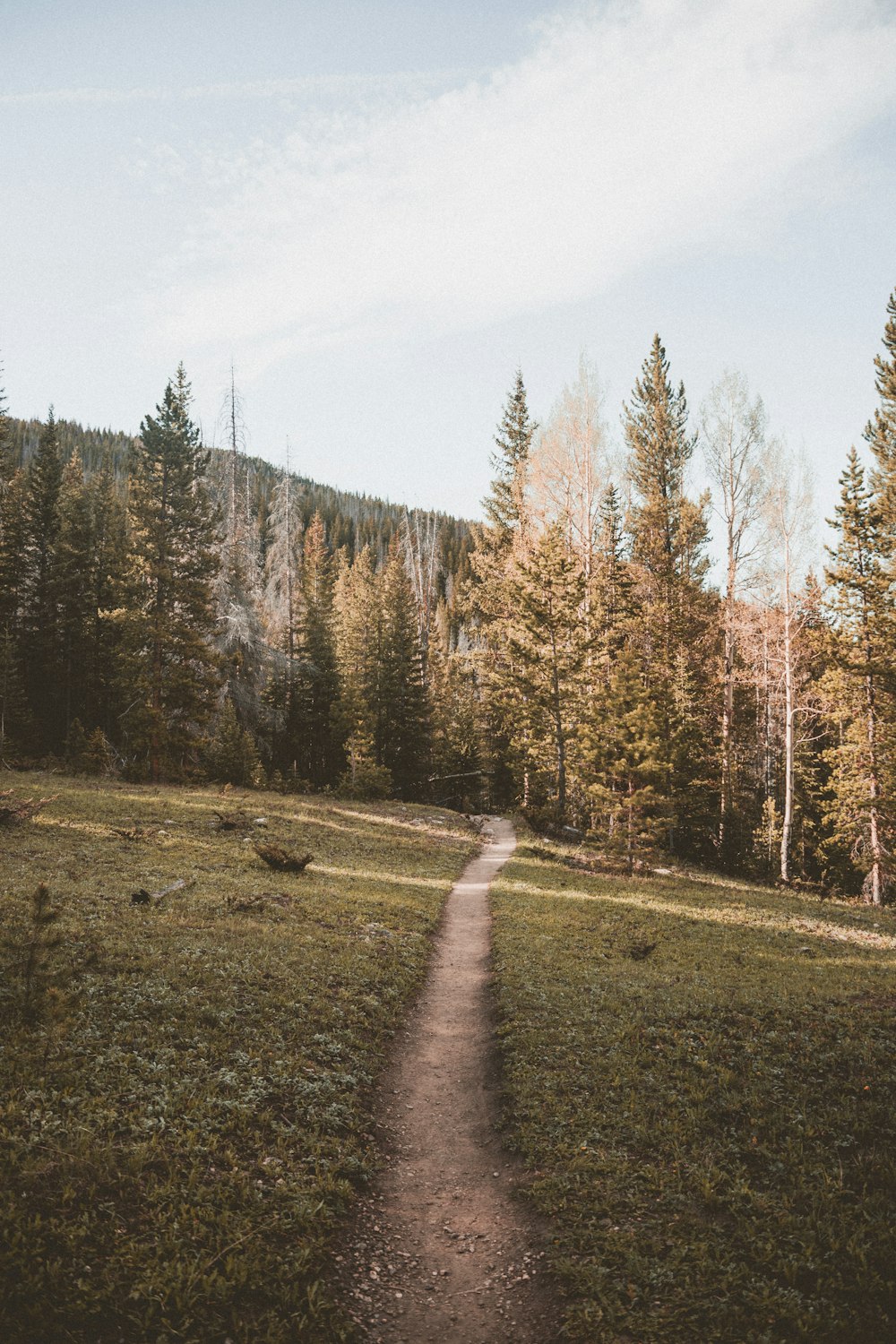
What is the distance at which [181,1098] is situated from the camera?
6566 mm

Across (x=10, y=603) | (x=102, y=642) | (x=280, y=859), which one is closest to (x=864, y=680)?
(x=280, y=859)

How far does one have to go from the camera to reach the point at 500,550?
37.0 m

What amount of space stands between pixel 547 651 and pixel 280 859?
13.9m

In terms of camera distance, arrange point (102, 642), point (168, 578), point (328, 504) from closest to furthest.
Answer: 1. point (168, 578)
2. point (102, 642)
3. point (328, 504)

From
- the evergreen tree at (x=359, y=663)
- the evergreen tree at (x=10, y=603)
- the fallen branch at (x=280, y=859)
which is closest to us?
the fallen branch at (x=280, y=859)

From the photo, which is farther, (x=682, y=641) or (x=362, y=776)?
(x=362, y=776)

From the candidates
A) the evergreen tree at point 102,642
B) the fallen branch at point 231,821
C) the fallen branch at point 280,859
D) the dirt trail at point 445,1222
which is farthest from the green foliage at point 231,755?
the dirt trail at point 445,1222

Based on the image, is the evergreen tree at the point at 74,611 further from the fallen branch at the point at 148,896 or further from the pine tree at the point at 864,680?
the pine tree at the point at 864,680

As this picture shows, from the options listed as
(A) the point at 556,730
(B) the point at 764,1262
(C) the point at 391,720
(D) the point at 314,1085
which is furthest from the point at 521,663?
(B) the point at 764,1262

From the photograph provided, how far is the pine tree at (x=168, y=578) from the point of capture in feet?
93.5

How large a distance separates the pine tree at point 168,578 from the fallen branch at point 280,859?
43.4ft

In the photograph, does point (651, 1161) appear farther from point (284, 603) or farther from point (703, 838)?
point (284, 603)

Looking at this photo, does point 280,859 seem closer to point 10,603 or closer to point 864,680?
point 864,680

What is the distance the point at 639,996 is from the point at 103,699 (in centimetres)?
3821
